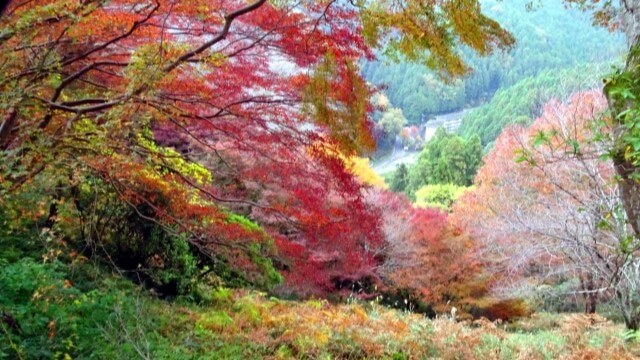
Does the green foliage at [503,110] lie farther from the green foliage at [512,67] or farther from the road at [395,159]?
the road at [395,159]

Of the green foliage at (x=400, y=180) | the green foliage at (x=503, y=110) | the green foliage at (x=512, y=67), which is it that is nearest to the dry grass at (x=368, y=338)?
the green foliage at (x=503, y=110)

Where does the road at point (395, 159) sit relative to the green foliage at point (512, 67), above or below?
below

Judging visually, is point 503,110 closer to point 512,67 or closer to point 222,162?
point 512,67

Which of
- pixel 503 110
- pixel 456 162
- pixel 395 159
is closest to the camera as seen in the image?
pixel 456 162

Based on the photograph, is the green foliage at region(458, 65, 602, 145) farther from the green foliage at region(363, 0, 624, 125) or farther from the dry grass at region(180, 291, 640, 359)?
the dry grass at region(180, 291, 640, 359)

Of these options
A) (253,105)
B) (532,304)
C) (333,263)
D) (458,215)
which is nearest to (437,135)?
(458,215)

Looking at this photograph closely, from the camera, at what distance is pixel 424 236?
555 inches

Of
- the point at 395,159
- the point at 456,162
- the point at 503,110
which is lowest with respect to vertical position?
the point at 395,159

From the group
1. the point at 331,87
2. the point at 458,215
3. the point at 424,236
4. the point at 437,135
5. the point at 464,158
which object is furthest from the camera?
the point at 437,135

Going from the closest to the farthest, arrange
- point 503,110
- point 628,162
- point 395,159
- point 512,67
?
point 628,162, point 503,110, point 512,67, point 395,159

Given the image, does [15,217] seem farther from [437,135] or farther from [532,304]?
[437,135]

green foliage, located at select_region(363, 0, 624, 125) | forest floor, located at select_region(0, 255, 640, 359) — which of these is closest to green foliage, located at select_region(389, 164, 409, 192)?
green foliage, located at select_region(363, 0, 624, 125)

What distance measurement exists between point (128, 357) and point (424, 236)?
11.1 meters

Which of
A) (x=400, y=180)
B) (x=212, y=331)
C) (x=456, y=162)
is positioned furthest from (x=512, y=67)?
(x=212, y=331)
